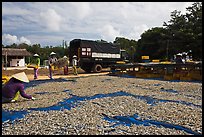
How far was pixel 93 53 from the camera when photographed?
66.6 feet

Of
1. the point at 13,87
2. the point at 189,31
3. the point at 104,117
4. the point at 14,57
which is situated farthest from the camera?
the point at 14,57

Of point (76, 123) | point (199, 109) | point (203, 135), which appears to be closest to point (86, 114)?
point (76, 123)

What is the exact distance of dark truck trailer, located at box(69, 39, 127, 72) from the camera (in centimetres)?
1952

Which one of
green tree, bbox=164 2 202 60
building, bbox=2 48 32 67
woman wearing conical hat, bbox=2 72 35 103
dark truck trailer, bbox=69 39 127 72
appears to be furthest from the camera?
building, bbox=2 48 32 67

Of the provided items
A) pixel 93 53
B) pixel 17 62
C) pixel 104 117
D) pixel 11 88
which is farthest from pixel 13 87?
pixel 17 62

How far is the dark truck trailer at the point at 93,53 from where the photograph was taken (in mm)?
19516

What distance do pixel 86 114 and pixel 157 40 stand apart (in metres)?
28.8

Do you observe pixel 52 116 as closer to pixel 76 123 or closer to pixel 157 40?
pixel 76 123

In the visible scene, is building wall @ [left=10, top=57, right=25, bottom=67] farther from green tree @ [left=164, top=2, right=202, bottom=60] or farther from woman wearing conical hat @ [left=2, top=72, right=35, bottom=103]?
woman wearing conical hat @ [left=2, top=72, right=35, bottom=103]

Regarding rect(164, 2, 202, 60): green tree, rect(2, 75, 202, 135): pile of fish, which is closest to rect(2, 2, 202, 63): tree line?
rect(164, 2, 202, 60): green tree

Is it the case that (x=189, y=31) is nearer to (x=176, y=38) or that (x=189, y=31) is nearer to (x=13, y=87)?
(x=176, y=38)

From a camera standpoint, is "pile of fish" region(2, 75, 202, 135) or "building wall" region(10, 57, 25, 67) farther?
"building wall" region(10, 57, 25, 67)

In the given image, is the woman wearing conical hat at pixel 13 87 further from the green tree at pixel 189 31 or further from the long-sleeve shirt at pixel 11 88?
the green tree at pixel 189 31

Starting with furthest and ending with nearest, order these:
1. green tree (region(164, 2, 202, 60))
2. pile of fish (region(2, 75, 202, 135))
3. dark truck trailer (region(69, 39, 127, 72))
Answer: green tree (region(164, 2, 202, 60)), dark truck trailer (region(69, 39, 127, 72)), pile of fish (region(2, 75, 202, 135))
